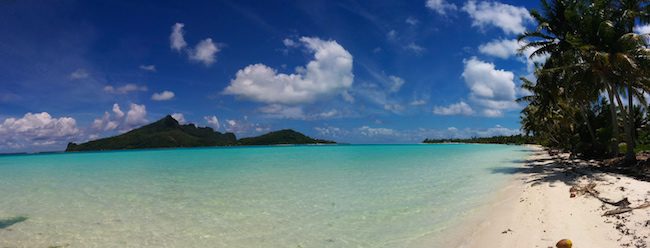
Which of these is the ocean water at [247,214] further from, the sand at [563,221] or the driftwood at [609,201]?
the driftwood at [609,201]

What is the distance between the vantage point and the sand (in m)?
5.63

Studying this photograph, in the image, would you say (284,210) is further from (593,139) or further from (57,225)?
(593,139)

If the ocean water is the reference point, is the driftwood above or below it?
above

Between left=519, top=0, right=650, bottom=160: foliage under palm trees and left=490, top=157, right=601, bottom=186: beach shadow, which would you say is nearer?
left=490, top=157, right=601, bottom=186: beach shadow

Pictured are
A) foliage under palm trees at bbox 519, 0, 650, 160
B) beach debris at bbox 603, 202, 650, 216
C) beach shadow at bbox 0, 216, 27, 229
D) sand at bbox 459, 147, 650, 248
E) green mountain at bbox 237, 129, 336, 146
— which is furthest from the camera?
green mountain at bbox 237, 129, 336, 146

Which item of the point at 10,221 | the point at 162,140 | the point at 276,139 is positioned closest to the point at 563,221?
the point at 10,221

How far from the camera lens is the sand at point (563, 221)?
5629 millimetres

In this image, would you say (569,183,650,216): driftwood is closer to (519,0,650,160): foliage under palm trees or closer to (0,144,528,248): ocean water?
(0,144,528,248): ocean water

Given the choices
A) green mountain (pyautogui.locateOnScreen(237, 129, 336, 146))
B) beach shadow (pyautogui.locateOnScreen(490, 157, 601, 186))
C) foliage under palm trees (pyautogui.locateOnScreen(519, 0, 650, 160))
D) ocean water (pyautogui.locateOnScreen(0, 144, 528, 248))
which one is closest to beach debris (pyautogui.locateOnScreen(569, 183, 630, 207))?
beach shadow (pyautogui.locateOnScreen(490, 157, 601, 186))

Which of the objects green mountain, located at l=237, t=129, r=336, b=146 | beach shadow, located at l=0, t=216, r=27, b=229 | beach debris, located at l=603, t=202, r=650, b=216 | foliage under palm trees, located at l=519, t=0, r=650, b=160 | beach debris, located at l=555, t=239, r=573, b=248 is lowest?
beach shadow, located at l=0, t=216, r=27, b=229

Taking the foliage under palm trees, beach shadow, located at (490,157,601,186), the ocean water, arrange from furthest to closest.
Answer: the foliage under palm trees → beach shadow, located at (490,157,601,186) → the ocean water

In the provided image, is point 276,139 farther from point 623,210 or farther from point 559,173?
point 623,210

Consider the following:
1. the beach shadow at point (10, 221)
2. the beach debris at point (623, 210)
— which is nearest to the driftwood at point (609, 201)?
the beach debris at point (623, 210)

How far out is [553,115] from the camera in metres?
30.2
